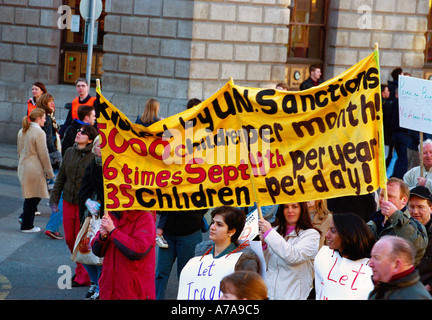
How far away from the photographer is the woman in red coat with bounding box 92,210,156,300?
236 inches

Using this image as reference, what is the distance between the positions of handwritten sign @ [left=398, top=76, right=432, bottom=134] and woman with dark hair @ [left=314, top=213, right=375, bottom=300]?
10.1 feet

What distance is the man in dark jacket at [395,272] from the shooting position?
Result: 397cm

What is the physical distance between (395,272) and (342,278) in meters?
1.07

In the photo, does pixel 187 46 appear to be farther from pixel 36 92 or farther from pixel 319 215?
pixel 319 215

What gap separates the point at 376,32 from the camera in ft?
55.6

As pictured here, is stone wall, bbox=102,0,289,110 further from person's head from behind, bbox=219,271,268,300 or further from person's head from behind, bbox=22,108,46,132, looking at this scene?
person's head from behind, bbox=219,271,268,300

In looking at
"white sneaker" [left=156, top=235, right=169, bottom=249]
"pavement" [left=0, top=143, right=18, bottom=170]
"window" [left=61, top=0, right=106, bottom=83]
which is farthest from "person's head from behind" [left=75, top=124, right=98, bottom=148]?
"window" [left=61, top=0, right=106, bottom=83]

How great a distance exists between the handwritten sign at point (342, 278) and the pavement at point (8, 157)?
9914 millimetres

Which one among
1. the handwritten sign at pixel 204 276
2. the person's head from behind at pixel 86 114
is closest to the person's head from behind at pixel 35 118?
the person's head from behind at pixel 86 114

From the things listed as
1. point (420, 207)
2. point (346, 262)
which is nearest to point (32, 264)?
point (420, 207)

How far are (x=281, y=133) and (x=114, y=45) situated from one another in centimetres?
1069

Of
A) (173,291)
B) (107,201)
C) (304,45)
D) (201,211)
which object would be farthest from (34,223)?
(304,45)

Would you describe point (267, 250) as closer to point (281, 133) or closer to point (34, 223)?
point (281, 133)
